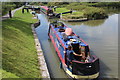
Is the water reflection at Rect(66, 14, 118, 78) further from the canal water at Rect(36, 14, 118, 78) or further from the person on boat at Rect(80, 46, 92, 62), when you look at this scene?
the person on boat at Rect(80, 46, 92, 62)

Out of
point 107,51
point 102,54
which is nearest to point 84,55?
point 102,54

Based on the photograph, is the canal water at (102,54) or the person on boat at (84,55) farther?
the canal water at (102,54)

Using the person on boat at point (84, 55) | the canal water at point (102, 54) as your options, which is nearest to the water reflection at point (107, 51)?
the canal water at point (102, 54)

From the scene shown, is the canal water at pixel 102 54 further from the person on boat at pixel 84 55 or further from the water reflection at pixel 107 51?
the person on boat at pixel 84 55

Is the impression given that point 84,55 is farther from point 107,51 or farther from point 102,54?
point 107,51

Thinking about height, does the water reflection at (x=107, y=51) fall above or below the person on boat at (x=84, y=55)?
below

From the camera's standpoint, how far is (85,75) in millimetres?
9859

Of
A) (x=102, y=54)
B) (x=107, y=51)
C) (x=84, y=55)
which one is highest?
(x=84, y=55)

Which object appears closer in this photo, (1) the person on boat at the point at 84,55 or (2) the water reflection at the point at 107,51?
(1) the person on boat at the point at 84,55

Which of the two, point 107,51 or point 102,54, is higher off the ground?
point 107,51

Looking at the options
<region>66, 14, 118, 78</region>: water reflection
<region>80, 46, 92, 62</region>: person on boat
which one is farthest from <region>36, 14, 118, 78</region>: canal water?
<region>80, 46, 92, 62</region>: person on boat

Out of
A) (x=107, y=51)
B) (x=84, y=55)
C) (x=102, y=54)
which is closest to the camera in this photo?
(x=84, y=55)

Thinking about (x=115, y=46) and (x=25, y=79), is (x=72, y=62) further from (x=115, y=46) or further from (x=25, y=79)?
(x=115, y=46)

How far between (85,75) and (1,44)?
5.98 m
